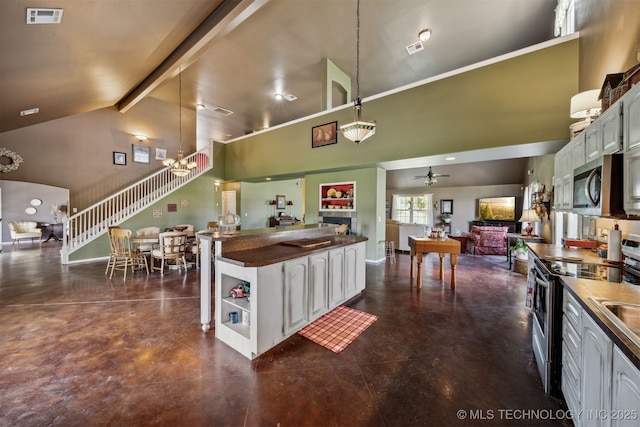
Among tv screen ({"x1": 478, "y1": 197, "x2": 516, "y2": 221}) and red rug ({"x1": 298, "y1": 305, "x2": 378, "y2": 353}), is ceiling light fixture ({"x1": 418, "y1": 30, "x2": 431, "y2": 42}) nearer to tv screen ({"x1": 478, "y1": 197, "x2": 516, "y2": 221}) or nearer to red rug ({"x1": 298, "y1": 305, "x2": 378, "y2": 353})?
red rug ({"x1": 298, "y1": 305, "x2": 378, "y2": 353})

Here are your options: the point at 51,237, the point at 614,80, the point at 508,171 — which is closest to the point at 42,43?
the point at 614,80

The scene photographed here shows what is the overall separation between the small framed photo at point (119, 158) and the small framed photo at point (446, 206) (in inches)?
472

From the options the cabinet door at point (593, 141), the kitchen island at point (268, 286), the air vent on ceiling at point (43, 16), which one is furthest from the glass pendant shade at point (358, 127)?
the air vent on ceiling at point (43, 16)

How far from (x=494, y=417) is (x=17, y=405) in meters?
3.51

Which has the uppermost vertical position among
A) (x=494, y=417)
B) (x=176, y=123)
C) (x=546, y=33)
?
(x=546, y=33)

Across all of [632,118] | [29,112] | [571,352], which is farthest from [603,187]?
[29,112]

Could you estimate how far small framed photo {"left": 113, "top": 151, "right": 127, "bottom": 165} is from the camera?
7.82 metres

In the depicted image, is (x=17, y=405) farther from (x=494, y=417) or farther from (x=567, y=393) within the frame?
(x=567, y=393)

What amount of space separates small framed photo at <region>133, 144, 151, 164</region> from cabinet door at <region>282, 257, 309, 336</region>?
8.65 m

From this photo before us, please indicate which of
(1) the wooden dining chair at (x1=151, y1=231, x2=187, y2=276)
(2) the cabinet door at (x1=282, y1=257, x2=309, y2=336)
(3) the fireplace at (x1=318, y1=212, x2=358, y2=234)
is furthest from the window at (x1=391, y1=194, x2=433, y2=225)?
(2) the cabinet door at (x1=282, y1=257, x2=309, y2=336)

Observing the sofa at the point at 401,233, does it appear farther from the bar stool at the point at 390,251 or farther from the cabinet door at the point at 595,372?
the cabinet door at the point at 595,372

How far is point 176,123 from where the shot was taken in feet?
29.4

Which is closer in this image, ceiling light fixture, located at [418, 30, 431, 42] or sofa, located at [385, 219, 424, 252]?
ceiling light fixture, located at [418, 30, 431, 42]

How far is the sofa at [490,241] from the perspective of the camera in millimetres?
7246
